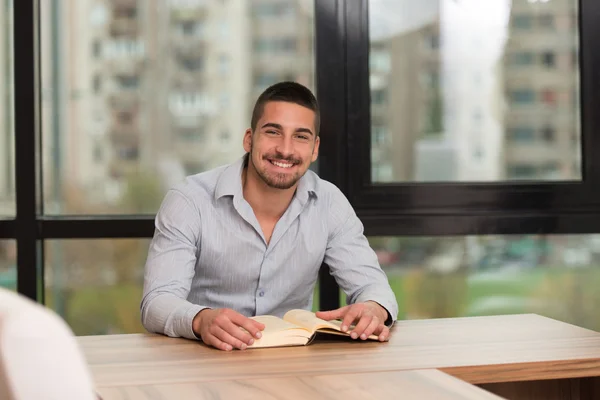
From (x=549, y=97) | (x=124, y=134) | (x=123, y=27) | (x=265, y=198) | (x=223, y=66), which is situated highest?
(x=123, y=27)

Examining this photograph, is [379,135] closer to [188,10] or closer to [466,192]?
[466,192]

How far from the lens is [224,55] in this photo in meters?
2.96

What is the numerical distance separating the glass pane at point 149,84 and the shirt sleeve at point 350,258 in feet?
2.35

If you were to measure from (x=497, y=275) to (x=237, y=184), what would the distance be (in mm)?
1272

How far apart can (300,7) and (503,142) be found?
36.6 inches

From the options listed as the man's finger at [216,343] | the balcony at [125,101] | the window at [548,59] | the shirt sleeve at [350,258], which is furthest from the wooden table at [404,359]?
the window at [548,59]

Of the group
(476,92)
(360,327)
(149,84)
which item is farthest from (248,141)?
(476,92)

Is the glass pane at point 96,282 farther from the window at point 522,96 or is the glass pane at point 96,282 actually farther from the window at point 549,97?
the window at point 549,97

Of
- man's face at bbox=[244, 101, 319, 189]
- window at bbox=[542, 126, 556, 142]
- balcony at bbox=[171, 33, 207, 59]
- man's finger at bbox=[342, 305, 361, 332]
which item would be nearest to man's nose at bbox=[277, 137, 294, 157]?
man's face at bbox=[244, 101, 319, 189]

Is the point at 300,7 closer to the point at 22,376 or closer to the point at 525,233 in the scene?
the point at 525,233

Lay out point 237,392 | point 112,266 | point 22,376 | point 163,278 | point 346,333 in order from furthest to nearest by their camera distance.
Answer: point 112,266 → point 163,278 → point 346,333 → point 237,392 → point 22,376

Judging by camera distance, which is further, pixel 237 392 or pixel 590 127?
pixel 590 127

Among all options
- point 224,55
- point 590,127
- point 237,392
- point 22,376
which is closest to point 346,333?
point 237,392

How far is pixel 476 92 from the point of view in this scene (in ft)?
9.91
